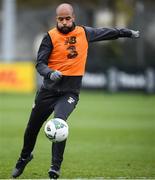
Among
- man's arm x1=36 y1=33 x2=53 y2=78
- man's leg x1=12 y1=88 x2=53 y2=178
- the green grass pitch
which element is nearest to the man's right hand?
man's arm x1=36 y1=33 x2=53 y2=78

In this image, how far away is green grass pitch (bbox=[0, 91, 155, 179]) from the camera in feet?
41.0

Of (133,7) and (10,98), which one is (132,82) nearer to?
(10,98)

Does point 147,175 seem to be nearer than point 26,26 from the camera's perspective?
Yes

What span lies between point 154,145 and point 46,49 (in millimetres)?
6913

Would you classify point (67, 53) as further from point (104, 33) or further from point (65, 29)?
point (104, 33)

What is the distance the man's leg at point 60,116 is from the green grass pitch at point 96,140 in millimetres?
754

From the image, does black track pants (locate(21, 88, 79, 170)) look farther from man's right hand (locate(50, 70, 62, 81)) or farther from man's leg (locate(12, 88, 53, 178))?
man's right hand (locate(50, 70, 62, 81))

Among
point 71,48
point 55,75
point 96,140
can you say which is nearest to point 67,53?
point 71,48

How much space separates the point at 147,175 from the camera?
11.8 meters

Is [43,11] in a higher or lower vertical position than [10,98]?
higher

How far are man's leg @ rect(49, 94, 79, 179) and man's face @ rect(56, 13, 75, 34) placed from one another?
0.95 meters

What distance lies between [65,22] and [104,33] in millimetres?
747

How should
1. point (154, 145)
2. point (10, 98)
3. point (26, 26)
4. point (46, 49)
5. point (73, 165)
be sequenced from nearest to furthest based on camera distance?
point (46, 49)
point (73, 165)
point (154, 145)
point (10, 98)
point (26, 26)

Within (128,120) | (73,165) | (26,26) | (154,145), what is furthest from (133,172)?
(26,26)
